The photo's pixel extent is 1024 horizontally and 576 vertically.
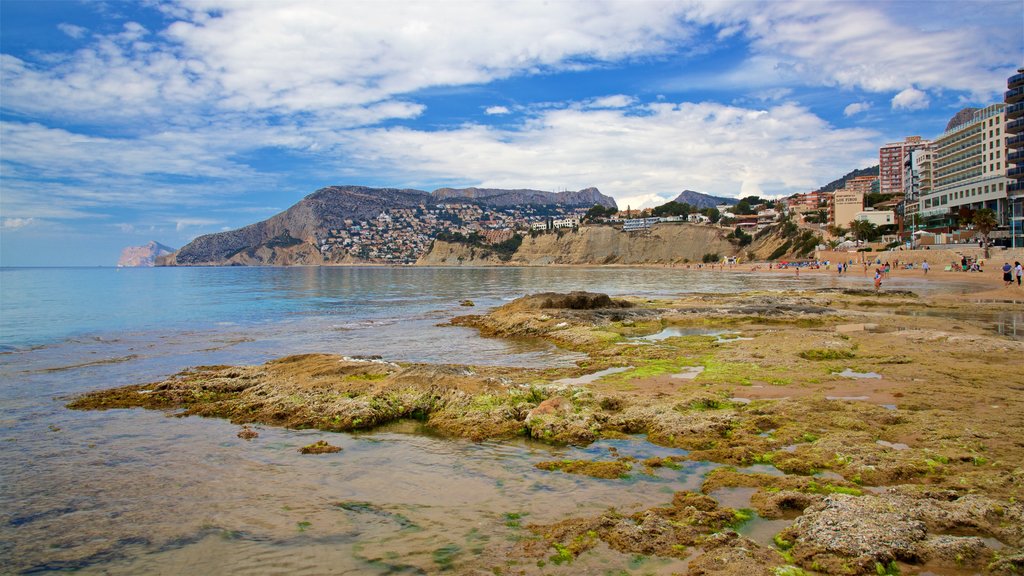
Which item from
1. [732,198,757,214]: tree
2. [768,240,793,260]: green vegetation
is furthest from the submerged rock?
[732,198,757,214]: tree

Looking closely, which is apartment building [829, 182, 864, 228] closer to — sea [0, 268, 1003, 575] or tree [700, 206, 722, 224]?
tree [700, 206, 722, 224]

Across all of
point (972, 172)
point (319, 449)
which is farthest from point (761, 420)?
point (972, 172)

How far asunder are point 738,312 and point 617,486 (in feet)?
66.5

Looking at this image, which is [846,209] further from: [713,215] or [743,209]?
[743,209]

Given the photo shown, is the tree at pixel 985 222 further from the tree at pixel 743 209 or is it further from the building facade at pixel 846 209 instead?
the tree at pixel 743 209

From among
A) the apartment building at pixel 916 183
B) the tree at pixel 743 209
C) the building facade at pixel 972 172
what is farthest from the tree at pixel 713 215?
the building facade at pixel 972 172

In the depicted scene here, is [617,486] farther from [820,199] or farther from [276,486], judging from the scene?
[820,199]

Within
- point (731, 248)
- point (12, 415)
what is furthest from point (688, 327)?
point (731, 248)

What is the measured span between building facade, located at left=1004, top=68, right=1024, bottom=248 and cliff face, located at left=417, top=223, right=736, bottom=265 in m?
71.2

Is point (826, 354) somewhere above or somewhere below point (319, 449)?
above

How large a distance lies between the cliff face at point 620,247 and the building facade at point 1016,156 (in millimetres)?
71224

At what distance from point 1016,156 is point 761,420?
86332 mm

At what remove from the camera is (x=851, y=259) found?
299 feet

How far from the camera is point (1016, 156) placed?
233ft
